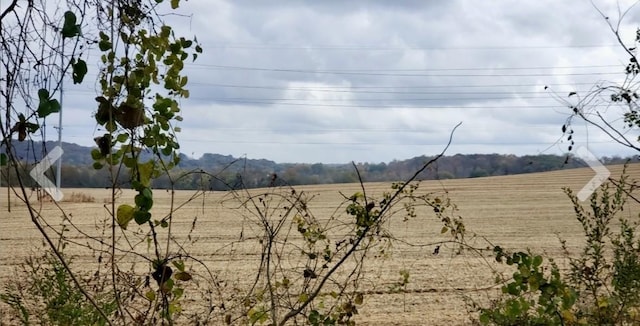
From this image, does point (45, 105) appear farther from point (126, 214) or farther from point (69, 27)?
point (126, 214)

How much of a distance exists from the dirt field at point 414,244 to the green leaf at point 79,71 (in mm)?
610

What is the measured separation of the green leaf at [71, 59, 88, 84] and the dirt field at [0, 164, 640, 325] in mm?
610

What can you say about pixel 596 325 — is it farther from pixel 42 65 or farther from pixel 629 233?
pixel 42 65

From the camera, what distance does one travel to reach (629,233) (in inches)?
178

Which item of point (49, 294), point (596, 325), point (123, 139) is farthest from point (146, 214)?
point (596, 325)

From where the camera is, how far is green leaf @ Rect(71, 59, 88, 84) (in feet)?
7.47

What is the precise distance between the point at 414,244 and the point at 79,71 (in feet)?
39.1

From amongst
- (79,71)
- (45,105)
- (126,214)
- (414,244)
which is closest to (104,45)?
(79,71)

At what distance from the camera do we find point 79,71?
2.28 meters

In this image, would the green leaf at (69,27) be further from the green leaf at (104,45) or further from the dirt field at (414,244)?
the dirt field at (414,244)

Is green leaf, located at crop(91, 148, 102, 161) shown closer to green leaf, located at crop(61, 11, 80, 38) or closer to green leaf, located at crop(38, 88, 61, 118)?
green leaf, located at crop(38, 88, 61, 118)

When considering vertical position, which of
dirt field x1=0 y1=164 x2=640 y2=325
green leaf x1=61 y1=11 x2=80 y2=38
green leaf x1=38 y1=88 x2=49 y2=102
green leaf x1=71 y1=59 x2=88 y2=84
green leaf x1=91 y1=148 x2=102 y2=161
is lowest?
dirt field x1=0 y1=164 x2=640 y2=325

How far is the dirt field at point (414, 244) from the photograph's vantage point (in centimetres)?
841

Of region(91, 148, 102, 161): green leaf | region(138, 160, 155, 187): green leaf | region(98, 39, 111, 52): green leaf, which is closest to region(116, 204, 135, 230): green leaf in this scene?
region(138, 160, 155, 187): green leaf
